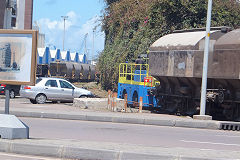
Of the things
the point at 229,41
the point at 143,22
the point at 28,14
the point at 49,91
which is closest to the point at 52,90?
the point at 49,91

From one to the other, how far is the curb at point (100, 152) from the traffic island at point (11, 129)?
0.33 meters

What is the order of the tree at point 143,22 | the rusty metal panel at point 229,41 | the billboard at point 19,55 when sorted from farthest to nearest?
the tree at point 143,22
the rusty metal panel at point 229,41
the billboard at point 19,55

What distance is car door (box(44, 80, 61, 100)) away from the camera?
28.9m

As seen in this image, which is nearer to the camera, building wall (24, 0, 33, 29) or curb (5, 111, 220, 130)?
curb (5, 111, 220, 130)

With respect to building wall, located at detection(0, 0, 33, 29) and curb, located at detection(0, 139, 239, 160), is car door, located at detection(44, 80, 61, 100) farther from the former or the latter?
building wall, located at detection(0, 0, 33, 29)

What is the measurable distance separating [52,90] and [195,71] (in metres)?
9.51

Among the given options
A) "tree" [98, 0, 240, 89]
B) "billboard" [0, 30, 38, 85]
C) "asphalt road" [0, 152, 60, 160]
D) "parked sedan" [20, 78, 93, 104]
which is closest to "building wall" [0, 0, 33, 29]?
"tree" [98, 0, 240, 89]

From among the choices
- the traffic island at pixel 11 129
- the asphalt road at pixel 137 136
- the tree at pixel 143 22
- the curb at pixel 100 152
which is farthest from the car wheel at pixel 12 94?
the curb at pixel 100 152

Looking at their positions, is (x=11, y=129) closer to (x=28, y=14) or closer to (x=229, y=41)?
(x=229, y=41)

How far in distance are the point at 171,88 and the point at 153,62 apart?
176 centimetres

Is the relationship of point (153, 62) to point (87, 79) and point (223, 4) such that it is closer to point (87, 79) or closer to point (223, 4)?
point (223, 4)

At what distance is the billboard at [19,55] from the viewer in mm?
11602

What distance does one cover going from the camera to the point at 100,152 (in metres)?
9.62

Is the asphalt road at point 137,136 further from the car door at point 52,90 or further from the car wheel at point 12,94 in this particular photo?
the car wheel at point 12,94
